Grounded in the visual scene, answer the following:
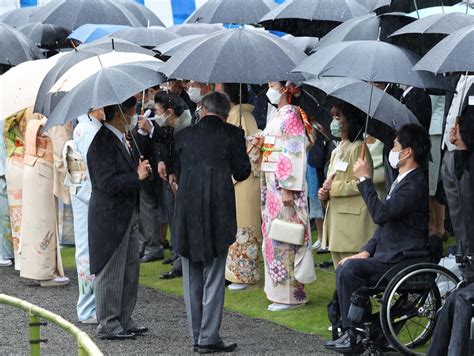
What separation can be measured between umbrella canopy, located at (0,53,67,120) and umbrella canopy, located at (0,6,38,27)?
5323mm

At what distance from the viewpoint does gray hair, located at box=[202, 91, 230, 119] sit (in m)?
7.92

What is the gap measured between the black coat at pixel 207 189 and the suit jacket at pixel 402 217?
0.92 metres

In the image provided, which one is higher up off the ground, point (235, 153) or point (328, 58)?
point (328, 58)

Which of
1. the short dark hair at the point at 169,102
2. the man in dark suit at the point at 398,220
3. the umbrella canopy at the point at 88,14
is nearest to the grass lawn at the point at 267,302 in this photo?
the man in dark suit at the point at 398,220

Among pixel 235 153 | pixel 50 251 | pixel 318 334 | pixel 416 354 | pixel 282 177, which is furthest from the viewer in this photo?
pixel 50 251

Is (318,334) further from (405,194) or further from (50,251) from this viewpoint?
(50,251)

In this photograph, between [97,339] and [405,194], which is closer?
[405,194]

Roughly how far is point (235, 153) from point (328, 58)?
895 mm

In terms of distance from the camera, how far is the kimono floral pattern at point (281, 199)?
29.6 feet

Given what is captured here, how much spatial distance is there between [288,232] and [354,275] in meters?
1.59

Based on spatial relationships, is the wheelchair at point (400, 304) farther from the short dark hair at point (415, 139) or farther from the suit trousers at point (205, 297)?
the suit trousers at point (205, 297)

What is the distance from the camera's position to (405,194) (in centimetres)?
760

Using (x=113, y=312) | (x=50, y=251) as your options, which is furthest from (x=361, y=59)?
(x=50, y=251)

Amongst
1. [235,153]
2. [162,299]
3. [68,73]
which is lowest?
[162,299]
